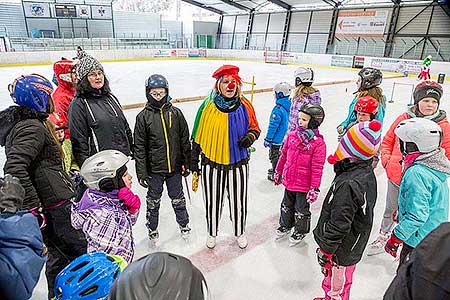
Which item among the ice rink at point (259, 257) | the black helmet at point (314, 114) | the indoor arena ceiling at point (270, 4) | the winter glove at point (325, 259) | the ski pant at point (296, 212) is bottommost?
the ice rink at point (259, 257)

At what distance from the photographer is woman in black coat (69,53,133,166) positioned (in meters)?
2.41

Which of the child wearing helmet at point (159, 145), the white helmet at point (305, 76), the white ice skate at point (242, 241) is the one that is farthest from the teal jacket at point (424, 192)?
the white helmet at point (305, 76)

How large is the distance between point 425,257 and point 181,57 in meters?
25.4

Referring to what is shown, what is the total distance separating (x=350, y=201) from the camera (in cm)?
169

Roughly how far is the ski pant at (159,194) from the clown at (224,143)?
0.17 m

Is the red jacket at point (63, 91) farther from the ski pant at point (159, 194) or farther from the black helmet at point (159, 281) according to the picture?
the black helmet at point (159, 281)

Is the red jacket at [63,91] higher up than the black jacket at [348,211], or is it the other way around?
the red jacket at [63,91]

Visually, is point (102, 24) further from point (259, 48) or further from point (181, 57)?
point (259, 48)

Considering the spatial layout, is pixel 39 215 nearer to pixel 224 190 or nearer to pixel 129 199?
pixel 129 199

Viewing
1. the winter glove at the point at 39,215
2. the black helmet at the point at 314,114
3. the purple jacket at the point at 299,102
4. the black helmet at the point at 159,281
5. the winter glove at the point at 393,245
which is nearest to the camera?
the black helmet at the point at 159,281

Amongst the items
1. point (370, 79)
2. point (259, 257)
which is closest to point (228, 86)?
point (259, 257)

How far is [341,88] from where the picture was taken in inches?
459

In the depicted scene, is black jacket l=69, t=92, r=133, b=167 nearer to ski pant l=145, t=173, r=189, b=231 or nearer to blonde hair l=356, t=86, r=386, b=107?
ski pant l=145, t=173, r=189, b=231

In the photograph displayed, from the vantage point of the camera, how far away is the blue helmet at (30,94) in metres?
1.77
